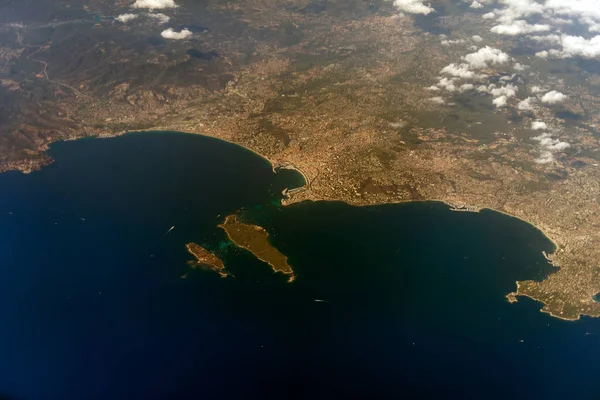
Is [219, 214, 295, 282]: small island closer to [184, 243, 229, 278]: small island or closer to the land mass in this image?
the land mass

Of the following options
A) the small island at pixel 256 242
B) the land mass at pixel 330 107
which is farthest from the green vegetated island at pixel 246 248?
the land mass at pixel 330 107

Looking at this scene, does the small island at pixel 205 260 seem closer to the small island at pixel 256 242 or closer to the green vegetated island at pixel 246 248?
the green vegetated island at pixel 246 248

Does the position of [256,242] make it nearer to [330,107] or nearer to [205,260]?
[205,260]

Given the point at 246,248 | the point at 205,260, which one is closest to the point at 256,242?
the point at 246,248

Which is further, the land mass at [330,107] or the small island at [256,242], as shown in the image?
the land mass at [330,107]

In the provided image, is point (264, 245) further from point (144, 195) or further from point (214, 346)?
point (144, 195)
